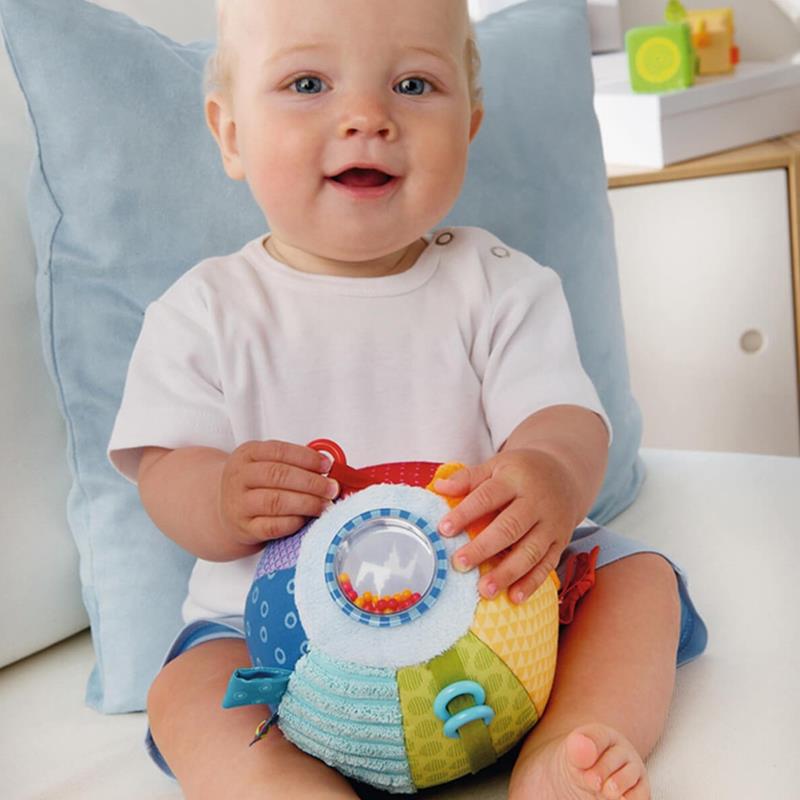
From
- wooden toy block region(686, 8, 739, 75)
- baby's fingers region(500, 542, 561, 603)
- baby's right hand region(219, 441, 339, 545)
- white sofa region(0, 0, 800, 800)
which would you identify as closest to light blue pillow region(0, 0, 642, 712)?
white sofa region(0, 0, 800, 800)

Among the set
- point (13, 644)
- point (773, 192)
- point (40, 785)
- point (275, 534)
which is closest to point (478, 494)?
point (275, 534)

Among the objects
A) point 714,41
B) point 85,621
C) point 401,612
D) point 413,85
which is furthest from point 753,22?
point 401,612

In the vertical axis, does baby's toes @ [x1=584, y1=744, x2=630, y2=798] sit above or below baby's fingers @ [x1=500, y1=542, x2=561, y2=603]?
below

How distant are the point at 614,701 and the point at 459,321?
0.31 metres

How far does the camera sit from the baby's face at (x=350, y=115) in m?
0.83

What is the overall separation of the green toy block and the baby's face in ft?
2.82

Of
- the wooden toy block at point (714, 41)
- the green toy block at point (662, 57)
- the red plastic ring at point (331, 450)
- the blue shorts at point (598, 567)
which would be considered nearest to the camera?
the red plastic ring at point (331, 450)

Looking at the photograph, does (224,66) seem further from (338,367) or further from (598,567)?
(598,567)

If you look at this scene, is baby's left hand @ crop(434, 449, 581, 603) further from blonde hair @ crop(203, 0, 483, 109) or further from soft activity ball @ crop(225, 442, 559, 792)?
blonde hair @ crop(203, 0, 483, 109)

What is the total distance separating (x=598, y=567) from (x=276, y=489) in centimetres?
28

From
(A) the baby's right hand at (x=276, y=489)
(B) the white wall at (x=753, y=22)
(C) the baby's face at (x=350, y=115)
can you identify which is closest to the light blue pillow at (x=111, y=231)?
(C) the baby's face at (x=350, y=115)

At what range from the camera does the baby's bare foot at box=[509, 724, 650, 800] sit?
667mm

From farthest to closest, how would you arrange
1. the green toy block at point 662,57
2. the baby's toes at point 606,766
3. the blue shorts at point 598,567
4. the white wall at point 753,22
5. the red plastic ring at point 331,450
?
the white wall at point 753,22
the green toy block at point 662,57
the blue shorts at point 598,567
the red plastic ring at point 331,450
the baby's toes at point 606,766

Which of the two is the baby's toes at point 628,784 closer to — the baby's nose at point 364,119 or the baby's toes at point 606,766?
the baby's toes at point 606,766
